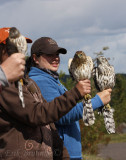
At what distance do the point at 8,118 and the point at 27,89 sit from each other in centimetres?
33

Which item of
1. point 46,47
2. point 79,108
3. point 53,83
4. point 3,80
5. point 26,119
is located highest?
point 3,80

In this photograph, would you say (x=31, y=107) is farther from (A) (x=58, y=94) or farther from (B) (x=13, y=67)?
(A) (x=58, y=94)

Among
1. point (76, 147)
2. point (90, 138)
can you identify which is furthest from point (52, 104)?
point (90, 138)

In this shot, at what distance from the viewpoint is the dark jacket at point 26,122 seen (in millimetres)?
2535

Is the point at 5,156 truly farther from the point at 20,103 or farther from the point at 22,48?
the point at 22,48

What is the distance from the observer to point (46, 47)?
3.59 meters

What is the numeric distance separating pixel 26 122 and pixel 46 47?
121 cm

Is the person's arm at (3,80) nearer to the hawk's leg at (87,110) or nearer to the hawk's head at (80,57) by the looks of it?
the hawk's leg at (87,110)

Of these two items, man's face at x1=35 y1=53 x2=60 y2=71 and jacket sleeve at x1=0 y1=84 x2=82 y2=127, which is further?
man's face at x1=35 y1=53 x2=60 y2=71

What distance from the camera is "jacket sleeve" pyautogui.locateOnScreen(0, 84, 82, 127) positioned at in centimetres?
254

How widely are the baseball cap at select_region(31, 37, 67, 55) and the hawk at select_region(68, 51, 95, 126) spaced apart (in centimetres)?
31

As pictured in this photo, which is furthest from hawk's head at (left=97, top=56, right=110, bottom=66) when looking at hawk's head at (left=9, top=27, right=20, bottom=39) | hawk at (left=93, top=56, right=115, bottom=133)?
hawk's head at (left=9, top=27, right=20, bottom=39)

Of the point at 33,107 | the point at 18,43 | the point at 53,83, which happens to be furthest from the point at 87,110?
the point at 18,43

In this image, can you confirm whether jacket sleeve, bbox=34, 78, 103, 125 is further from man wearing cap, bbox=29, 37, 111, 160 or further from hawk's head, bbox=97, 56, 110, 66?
hawk's head, bbox=97, 56, 110, 66
